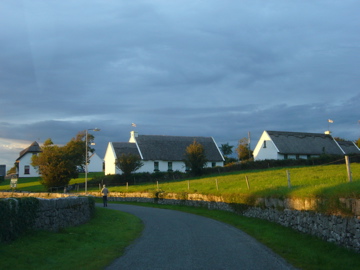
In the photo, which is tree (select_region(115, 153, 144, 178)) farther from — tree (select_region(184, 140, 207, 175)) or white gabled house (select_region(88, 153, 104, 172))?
white gabled house (select_region(88, 153, 104, 172))

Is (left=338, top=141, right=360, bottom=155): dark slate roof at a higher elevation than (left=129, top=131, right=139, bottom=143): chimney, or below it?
below

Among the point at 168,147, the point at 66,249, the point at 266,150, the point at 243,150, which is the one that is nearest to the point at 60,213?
the point at 66,249

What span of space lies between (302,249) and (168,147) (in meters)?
63.7

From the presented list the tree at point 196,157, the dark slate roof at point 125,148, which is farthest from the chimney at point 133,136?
the tree at point 196,157

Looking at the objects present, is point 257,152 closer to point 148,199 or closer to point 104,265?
point 148,199

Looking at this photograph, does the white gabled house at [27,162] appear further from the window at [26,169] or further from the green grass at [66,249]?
the green grass at [66,249]

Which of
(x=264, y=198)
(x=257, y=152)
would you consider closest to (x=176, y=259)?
(x=264, y=198)

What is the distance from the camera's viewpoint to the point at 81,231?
51.5ft

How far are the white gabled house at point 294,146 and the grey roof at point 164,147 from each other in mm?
8795

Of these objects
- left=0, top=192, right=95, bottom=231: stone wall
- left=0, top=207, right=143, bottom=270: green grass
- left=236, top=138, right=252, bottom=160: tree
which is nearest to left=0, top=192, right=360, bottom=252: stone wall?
left=0, top=192, right=95, bottom=231: stone wall

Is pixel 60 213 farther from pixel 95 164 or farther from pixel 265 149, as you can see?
pixel 95 164

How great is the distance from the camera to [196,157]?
56188 millimetres

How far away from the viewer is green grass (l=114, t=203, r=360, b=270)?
962cm

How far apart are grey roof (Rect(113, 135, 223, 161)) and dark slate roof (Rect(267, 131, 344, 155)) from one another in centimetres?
1188
